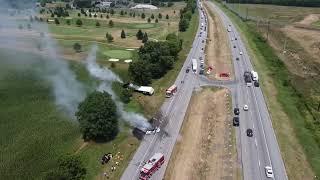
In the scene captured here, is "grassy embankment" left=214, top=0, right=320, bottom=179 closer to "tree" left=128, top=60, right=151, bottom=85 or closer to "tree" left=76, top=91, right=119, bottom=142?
"tree" left=128, top=60, right=151, bottom=85

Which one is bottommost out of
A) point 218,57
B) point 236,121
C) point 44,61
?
point 236,121

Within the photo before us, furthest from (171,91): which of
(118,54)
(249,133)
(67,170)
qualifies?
(67,170)

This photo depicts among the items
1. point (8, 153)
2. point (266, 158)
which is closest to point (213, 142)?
point (266, 158)

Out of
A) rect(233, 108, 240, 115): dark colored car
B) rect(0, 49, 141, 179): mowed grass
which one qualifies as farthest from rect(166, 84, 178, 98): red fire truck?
rect(233, 108, 240, 115): dark colored car

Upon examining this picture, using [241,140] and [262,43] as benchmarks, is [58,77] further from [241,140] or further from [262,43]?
[262,43]

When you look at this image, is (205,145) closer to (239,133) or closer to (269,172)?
(239,133)
